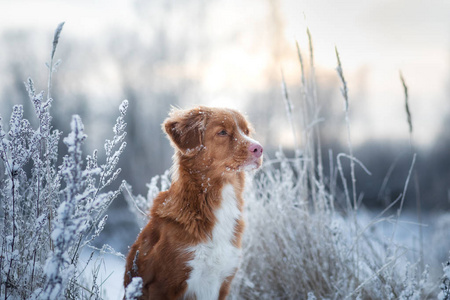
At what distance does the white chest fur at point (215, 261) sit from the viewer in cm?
229

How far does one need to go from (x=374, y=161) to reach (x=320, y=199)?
713cm

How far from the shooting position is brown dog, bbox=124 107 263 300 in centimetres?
225

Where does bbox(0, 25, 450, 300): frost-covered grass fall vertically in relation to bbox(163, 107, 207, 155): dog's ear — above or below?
below

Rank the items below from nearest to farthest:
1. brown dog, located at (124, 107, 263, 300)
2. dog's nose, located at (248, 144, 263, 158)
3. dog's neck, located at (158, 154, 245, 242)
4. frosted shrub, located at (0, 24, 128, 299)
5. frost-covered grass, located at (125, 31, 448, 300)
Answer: frosted shrub, located at (0, 24, 128, 299) < brown dog, located at (124, 107, 263, 300) < dog's neck, located at (158, 154, 245, 242) < dog's nose, located at (248, 144, 263, 158) < frost-covered grass, located at (125, 31, 448, 300)

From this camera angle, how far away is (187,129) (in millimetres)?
2590

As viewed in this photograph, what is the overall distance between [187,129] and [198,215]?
59cm

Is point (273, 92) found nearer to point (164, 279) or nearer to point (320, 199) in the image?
point (320, 199)

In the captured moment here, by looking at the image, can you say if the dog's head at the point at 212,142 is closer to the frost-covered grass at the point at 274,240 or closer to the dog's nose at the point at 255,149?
the dog's nose at the point at 255,149

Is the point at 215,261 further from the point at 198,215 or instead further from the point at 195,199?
the point at 195,199

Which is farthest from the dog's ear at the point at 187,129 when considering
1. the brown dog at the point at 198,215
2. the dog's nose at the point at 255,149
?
the dog's nose at the point at 255,149

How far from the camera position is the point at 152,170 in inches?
391

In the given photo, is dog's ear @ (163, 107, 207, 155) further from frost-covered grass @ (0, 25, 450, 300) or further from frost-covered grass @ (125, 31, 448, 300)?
frost-covered grass @ (125, 31, 448, 300)

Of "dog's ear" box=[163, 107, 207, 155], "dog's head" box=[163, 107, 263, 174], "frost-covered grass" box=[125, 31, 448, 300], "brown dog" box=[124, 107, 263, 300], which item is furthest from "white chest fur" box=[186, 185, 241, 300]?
"frost-covered grass" box=[125, 31, 448, 300]

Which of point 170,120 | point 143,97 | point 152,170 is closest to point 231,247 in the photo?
point 170,120
